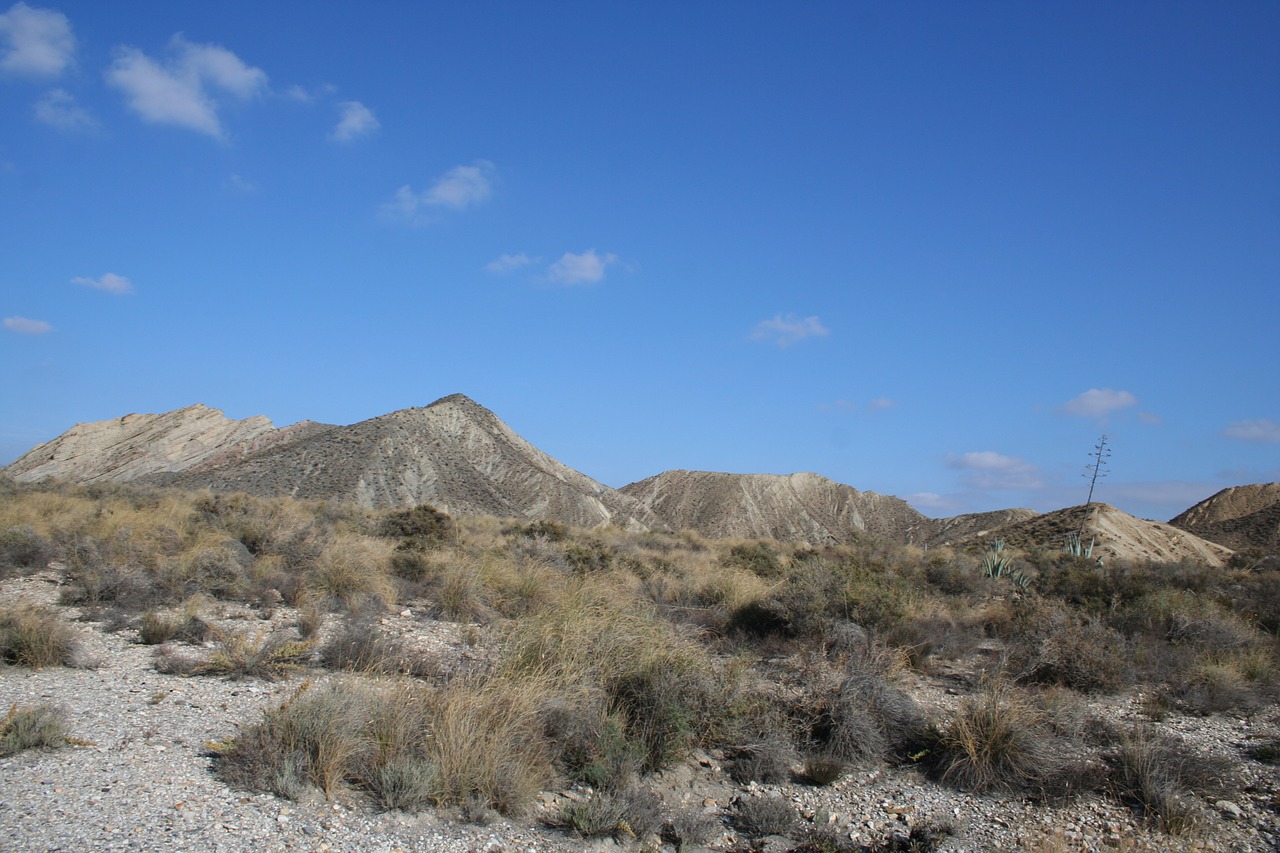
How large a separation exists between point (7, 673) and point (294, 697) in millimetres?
3975

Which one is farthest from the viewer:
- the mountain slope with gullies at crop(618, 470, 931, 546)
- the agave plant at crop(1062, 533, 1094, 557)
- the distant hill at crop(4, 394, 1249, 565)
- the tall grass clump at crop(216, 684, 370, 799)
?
the mountain slope with gullies at crop(618, 470, 931, 546)

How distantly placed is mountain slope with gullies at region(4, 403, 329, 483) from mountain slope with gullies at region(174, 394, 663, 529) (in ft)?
15.2

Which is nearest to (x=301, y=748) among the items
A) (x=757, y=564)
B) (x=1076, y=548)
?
(x=757, y=564)

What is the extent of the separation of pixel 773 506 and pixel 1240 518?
120 ft

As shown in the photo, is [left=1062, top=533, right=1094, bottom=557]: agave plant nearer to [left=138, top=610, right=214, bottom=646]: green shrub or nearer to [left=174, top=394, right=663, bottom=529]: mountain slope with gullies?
[left=138, top=610, right=214, bottom=646]: green shrub

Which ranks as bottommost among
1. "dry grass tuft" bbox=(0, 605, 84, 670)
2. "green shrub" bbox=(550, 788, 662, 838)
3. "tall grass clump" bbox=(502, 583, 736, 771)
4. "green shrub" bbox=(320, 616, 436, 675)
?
"dry grass tuft" bbox=(0, 605, 84, 670)

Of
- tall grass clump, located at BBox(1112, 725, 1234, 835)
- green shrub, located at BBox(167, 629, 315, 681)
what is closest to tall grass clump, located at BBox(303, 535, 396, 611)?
green shrub, located at BBox(167, 629, 315, 681)

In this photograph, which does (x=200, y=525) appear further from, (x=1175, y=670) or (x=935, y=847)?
(x=1175, y=670)

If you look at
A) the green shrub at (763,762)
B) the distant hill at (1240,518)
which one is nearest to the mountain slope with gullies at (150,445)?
the green shrub at (763,762)

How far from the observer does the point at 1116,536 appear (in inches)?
1517

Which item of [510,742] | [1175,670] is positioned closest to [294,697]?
[510,742]

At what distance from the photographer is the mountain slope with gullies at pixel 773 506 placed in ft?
243

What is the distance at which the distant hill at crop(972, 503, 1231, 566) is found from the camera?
121 ft

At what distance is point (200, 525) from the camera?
61.0ft
